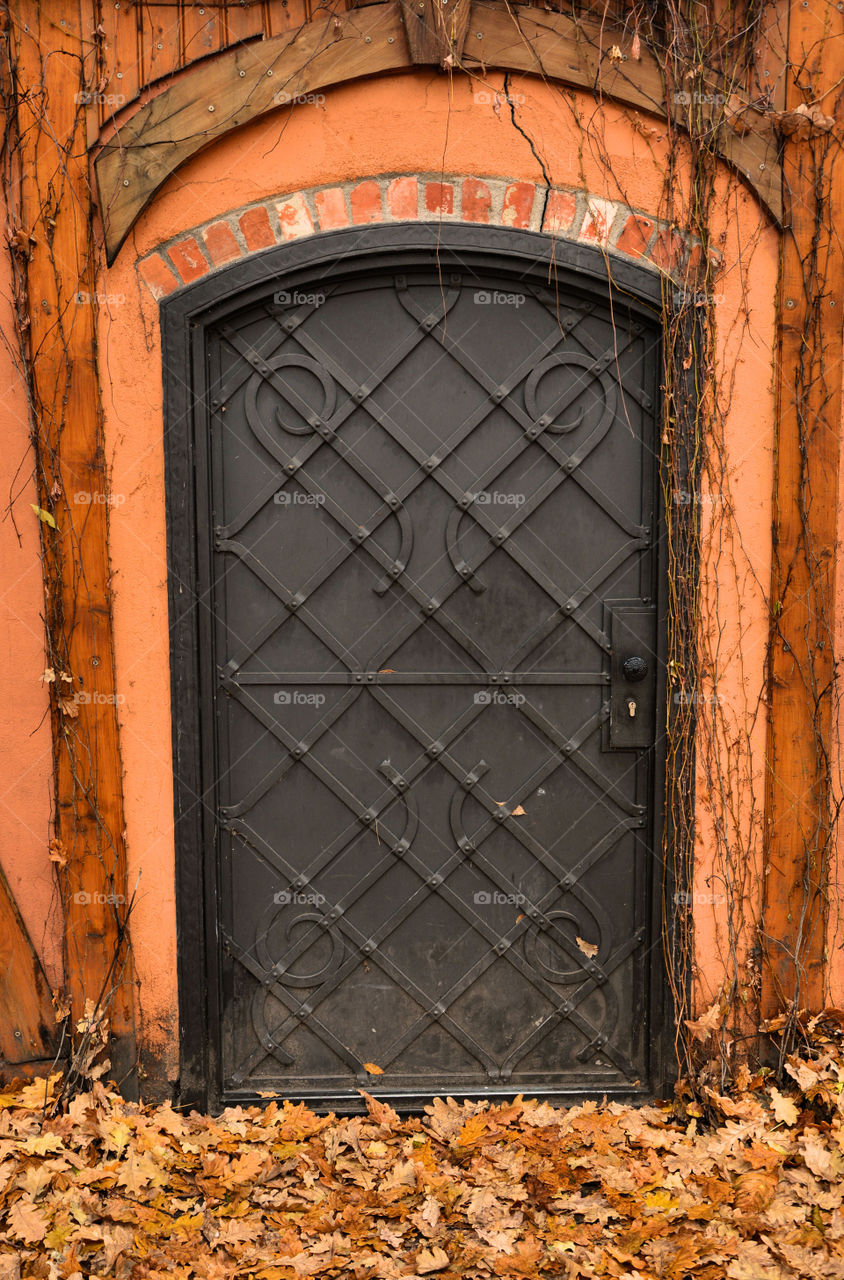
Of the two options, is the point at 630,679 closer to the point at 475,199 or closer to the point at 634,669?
the point at 634,669

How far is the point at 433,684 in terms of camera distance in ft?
10.3

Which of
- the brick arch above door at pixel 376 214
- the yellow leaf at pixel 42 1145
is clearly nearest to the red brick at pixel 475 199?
the brick arch above door at pixel 376 214

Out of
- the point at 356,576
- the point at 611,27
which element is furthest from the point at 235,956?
the point at 611,27

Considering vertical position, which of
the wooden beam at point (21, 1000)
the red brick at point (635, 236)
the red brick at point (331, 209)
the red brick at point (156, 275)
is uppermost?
the red brick at point (331, 209)

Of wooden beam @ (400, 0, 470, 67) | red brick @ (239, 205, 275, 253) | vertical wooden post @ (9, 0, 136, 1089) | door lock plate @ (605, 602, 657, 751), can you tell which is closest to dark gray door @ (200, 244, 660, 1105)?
door lock plate @ (605, 602, 657, 751)

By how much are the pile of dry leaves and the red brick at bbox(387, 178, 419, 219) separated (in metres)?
2.97

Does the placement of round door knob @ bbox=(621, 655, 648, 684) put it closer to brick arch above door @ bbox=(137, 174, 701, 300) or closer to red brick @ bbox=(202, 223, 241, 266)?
brick arch above door @ bbox=(137, 174, 701, 300)

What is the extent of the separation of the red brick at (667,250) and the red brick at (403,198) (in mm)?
790

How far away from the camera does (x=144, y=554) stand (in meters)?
2.98

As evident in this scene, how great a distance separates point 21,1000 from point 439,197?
3.00 metres

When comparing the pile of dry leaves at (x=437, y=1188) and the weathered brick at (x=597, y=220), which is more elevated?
the weathered brick at (x=597, y=220)

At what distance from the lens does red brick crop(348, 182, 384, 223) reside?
2.88 metres

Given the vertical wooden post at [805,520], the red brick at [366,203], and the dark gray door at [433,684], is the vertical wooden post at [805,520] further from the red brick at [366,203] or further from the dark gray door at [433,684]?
the red brick at [366,203]

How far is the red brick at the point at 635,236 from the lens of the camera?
2920 millimetres
